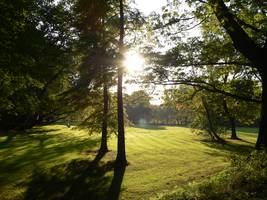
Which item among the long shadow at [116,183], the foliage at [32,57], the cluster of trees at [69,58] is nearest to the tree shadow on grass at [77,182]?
the long shadow at [116,183]

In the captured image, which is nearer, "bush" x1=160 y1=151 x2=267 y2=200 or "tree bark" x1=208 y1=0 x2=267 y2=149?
"bush" x1=160 y1=151 x2=267 y2=200

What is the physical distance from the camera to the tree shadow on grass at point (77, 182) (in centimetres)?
1320

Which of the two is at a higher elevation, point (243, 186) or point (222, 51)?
point (222, 51)

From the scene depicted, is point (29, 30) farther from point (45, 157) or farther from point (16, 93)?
point (45, 157)

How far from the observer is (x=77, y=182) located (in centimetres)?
1541

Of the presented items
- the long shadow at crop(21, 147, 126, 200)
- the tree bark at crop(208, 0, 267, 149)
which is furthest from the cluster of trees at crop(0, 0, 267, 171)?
the long shadow at crop(21, 147, 126, 200)

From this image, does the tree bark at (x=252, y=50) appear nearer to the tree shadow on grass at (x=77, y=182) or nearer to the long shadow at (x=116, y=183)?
the long shadow at (x=116, y=183)

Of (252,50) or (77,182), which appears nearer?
(252,50)

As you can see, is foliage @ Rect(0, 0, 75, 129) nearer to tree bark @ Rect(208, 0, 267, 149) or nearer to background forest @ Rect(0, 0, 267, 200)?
background forest @ Rect(0, 0, 267, 200)

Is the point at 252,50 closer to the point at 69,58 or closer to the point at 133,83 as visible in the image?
the point at 133,83

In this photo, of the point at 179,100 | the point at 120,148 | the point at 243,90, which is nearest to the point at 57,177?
the point at 120,148

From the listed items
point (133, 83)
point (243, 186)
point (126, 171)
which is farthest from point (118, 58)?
point (243, 186)

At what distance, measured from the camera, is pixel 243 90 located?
14836mm

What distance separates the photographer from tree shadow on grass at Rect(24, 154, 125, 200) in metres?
13.2
